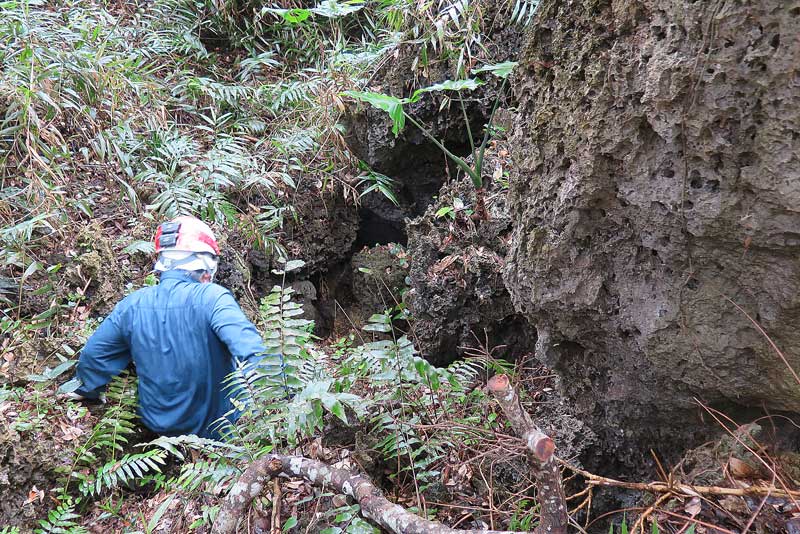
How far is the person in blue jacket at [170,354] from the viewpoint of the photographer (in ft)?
12.9

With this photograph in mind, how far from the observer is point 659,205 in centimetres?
203

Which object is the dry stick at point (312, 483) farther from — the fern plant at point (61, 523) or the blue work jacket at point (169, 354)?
the blue work jacket at point (169, 354)

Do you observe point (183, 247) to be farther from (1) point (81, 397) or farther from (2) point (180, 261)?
(1) point (81, 397)

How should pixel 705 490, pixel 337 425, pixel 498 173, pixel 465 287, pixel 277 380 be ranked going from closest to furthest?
pixel 705 490, pixel 277 380, pixel 337 425, pixel 465 287, pixel 498 173

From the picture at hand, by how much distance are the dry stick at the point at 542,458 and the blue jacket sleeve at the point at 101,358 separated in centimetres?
320

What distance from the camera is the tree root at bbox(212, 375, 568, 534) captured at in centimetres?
156

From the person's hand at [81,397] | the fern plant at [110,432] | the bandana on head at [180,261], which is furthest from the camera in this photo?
the bandana on head at [180,261]

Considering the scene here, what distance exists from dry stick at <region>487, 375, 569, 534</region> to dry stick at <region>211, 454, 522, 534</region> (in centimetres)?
52

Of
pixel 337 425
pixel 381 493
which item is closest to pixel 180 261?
pixel 337 425

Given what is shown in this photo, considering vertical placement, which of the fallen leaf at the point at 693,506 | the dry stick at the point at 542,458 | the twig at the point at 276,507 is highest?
the dry stick at the point at 542,458

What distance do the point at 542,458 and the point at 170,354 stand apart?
3053mm

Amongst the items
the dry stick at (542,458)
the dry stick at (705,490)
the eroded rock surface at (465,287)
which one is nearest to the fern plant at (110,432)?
the eroded rock surface at (465,287)

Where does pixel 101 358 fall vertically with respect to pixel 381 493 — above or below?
below

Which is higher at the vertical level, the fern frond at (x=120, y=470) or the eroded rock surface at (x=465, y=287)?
the eroded rock surface at (x=465, y=287)
